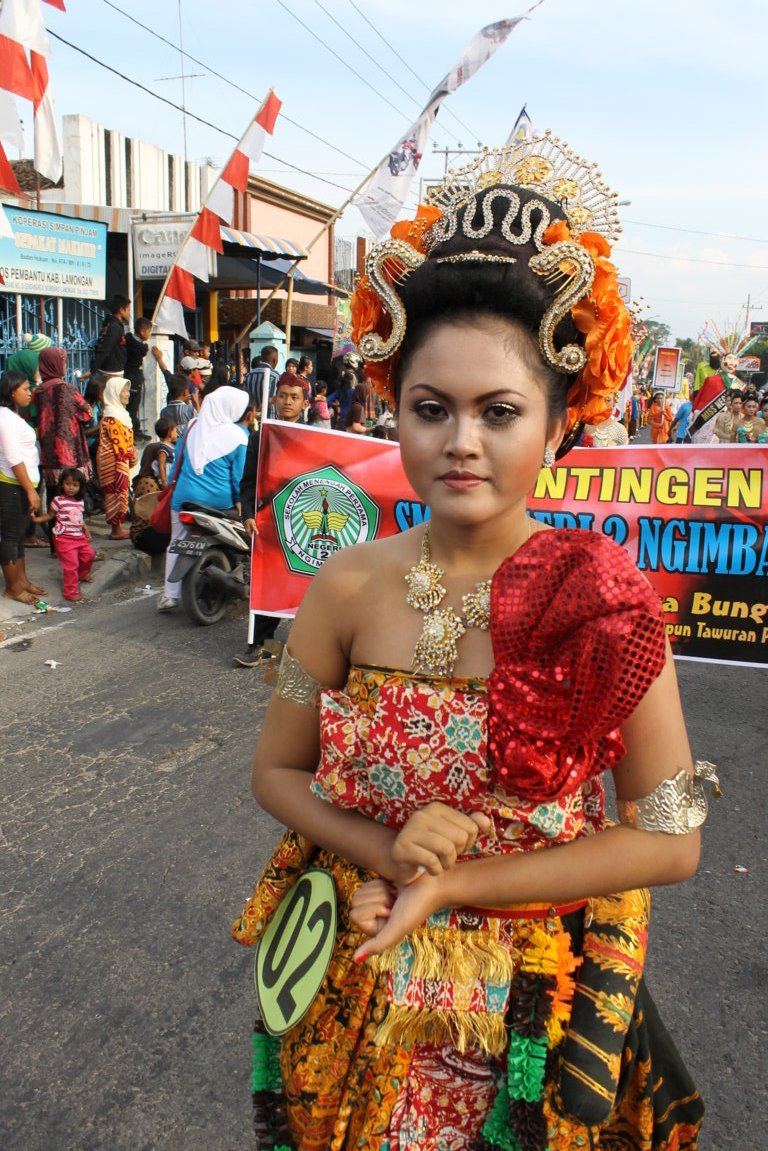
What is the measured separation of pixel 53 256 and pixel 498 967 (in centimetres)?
1099

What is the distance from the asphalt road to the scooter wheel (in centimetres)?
124

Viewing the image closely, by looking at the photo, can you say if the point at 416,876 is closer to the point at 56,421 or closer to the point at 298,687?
the point at 298,687

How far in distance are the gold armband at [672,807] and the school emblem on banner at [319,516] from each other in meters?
4.19

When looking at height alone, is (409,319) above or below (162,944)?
above

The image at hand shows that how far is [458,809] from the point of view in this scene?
1.23 metres

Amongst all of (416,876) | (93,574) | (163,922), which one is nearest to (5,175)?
(93,574)

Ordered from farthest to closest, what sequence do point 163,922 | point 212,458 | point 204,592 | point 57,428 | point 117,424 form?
point 117,424 < point 57,428 < point 204,592 < point 212,458 < point 163,922

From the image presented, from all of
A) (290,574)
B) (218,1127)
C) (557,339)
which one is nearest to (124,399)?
(290,574)

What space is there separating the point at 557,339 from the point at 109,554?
7732 mm

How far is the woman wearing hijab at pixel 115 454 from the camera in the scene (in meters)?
8.89

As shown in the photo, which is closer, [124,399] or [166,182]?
[124,399]

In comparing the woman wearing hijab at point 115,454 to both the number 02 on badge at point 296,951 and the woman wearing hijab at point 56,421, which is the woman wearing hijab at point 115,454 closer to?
the woman wearing hijab at point 56,421

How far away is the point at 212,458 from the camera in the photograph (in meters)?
6.57

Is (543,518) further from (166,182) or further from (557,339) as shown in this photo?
(166,182)
